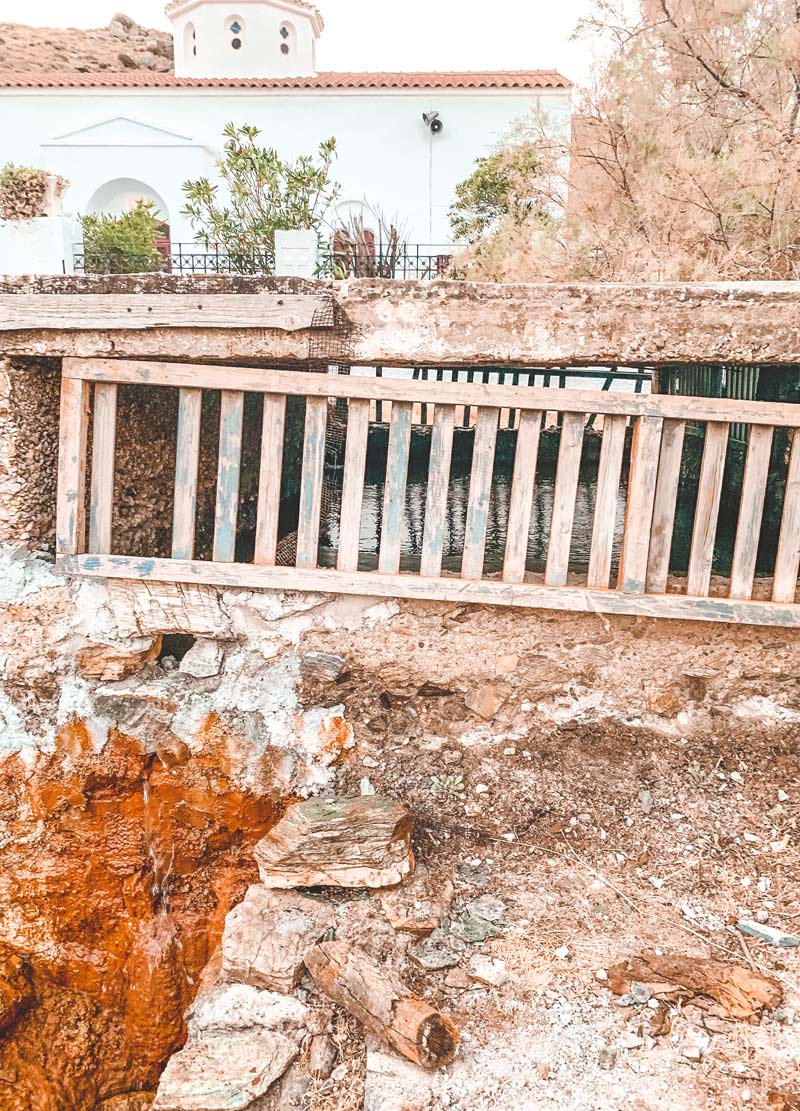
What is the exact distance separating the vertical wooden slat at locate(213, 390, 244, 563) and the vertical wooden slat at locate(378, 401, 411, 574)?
1.80ft

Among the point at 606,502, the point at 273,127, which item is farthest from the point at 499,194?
the point at 606,502

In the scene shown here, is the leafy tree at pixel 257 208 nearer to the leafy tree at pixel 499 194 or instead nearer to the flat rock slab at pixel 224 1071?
the leafy tree at pixel 499 194

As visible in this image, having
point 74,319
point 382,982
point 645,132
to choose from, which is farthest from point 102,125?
point 382,982

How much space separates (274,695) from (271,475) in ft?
2.78

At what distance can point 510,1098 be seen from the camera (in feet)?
6.40

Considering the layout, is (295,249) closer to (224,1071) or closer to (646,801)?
(646,801)

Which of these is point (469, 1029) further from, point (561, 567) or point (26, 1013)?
point (26, 1013)

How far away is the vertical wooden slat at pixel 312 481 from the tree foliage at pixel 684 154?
515 centimetres

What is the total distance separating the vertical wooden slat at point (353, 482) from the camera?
291 centimetres

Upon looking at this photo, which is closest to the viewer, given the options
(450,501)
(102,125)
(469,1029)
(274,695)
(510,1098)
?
(510,1098)

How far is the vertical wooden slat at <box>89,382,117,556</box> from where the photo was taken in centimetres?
294

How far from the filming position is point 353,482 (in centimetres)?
298

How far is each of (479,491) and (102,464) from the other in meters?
1.37

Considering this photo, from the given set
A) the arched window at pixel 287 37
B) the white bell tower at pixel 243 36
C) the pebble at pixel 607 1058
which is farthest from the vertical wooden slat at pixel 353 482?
the arched window at pixel 287 37
